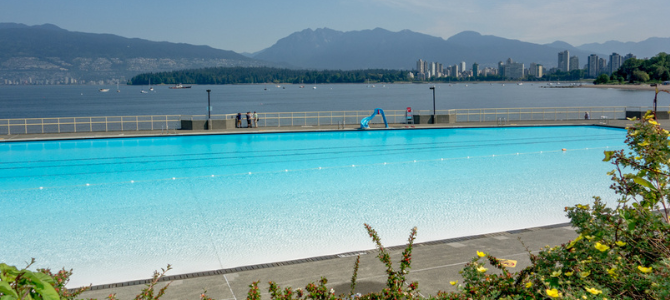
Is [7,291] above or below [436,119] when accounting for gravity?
above

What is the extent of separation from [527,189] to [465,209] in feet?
11.8

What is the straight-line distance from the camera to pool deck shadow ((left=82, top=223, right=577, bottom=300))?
7.74m

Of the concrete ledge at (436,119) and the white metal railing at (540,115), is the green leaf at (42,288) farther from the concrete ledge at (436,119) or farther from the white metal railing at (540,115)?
the white metal railing at (540,115)

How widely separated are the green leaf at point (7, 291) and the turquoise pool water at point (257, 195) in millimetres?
7519

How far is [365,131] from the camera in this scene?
108 ft

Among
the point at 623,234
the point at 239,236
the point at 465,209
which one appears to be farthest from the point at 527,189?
the point at 623,234

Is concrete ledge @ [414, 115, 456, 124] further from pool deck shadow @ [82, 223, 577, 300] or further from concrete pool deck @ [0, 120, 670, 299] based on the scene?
pool deck shadow @ [82, 223, 577, 300]

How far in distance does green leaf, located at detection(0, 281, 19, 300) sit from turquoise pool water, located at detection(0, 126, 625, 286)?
752cm

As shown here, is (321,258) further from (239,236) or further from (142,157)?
(142,157)

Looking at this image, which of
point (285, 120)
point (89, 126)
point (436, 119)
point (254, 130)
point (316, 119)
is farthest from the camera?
point (285, 120)

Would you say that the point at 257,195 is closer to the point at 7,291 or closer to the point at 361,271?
the point at 361,271

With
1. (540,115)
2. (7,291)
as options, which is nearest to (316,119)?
(540,115)

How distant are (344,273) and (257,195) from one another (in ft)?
27.8

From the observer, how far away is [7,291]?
2.32 meters
